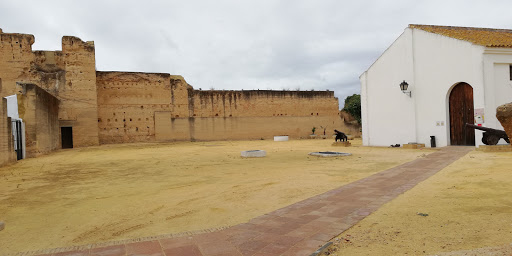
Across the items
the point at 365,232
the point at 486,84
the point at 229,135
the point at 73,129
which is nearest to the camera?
the point at 365,232

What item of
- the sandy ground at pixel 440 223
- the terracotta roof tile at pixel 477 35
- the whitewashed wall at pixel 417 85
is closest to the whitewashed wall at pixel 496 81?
the whitewashed wall at pixel 417 85

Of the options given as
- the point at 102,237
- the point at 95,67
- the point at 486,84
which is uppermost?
the point at 95,67

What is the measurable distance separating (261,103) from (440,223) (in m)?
24.5

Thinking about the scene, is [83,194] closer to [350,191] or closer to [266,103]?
[350,191]

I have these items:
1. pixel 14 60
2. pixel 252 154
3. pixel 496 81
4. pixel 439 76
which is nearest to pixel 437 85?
pixel 439 76

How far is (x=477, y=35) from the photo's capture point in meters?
13.0

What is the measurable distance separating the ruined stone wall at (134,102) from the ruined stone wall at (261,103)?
165 centimetres

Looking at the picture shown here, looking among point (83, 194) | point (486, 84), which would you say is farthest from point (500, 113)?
point (486, 84)

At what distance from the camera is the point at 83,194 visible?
5652 millimetres

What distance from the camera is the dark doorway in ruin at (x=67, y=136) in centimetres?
2219

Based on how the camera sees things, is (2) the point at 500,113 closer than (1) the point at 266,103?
Yes

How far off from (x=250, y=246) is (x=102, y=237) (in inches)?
68.9

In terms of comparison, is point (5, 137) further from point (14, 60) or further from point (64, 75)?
point (14, 60)

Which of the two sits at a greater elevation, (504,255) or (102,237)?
(504,255)
